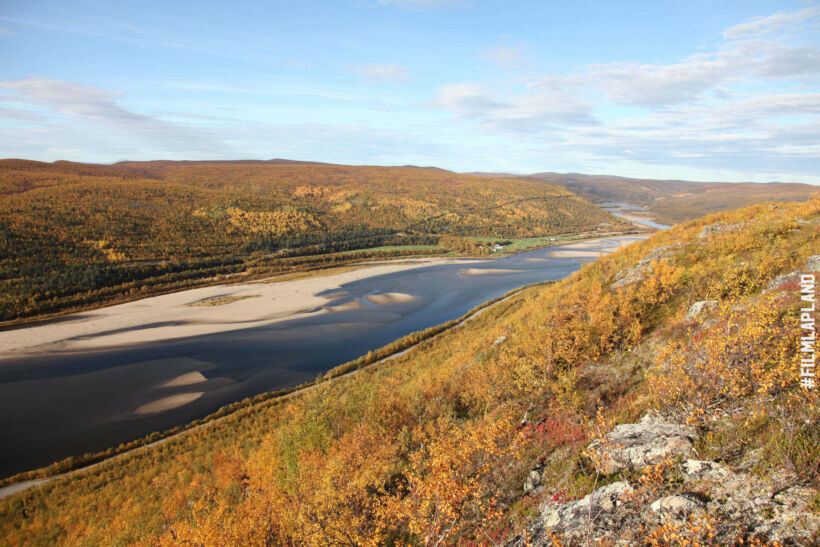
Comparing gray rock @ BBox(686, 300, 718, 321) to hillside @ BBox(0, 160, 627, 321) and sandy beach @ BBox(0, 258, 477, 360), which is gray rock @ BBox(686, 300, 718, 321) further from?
hillside @ BBox(0, 160, 627, 321)

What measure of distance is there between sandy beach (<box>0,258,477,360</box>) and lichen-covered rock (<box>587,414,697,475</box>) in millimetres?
56121

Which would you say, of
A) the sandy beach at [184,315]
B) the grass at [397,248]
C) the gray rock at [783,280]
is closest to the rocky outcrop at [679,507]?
the gray rock at [783,280]

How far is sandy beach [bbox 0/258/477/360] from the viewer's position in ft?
166

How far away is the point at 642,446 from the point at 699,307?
11.5 m

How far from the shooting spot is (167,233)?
335ft

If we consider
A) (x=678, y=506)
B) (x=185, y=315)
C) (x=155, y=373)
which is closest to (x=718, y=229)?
(x=678, y=506)

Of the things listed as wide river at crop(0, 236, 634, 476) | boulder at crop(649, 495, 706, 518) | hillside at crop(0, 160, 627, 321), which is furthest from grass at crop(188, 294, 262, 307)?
boulder at crop(649, 495, 706, 518)

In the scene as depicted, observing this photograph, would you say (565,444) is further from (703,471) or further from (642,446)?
(703,471)

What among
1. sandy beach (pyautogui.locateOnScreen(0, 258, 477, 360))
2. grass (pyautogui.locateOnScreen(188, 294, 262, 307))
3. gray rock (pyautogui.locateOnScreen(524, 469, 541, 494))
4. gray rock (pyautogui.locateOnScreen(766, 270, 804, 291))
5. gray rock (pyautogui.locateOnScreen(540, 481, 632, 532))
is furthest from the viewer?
grass (pyautogui.locateOnScreen(188, 294, 262, 307))

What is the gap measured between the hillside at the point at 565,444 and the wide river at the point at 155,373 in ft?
21.9

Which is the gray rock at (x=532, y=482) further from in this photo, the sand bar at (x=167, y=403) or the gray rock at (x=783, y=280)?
the sand bar at (x=167, y=403)

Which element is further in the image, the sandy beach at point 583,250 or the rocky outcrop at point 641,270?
the sandy beach at point 583,250

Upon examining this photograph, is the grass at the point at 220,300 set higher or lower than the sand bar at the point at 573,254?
lower

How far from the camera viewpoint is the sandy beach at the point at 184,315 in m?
50.7
